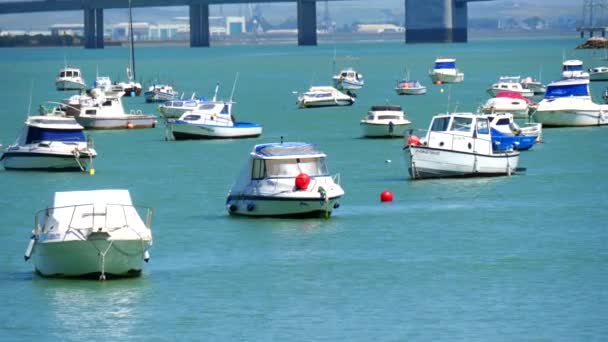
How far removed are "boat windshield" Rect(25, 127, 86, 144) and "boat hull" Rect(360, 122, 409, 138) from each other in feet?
74.9

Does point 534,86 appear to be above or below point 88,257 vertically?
below

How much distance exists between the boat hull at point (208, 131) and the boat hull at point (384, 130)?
238 inches

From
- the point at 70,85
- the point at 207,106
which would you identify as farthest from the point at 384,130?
the point at 70,85

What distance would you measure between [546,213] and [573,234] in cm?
499

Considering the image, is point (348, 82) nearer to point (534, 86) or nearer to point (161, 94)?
point (534, 86)

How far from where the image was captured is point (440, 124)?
59031 mm

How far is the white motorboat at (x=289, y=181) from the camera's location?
153ft

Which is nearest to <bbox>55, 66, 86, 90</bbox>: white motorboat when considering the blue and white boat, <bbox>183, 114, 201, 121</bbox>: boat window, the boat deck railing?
<bbox>183, 114, 201, 121</bbox>: boat window

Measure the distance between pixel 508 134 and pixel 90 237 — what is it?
39.5 metres

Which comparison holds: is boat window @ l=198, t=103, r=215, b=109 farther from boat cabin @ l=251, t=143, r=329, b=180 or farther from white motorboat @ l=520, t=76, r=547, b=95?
white motorboat @ l=520, t=76, r=547, b=95

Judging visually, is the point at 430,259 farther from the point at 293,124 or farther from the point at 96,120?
the point at 293,124

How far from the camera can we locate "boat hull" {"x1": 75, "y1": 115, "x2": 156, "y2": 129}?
313 feet

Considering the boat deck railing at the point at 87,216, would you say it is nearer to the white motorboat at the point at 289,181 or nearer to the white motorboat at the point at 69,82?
the white motorboat at the point at 289,181

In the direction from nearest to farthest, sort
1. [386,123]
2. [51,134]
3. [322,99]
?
[51,134] < [386,123] < [322,99]
